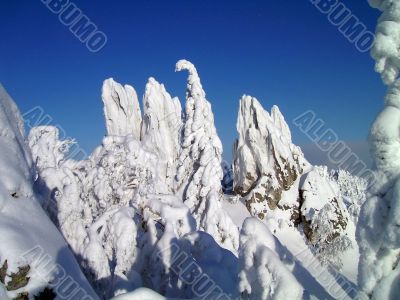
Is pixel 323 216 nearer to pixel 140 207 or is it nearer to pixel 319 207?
pixel 319 207

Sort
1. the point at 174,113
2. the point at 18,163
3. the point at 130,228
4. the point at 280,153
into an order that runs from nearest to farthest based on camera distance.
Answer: the point at 18,163
the point at 130,228
the point at 280,153
the point at 174,113

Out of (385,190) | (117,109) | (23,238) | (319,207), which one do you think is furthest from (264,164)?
(385,190)

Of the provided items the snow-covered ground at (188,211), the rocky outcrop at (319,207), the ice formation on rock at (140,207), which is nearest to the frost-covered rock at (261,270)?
the snow-covered ground at (188,211)

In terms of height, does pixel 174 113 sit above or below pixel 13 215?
above

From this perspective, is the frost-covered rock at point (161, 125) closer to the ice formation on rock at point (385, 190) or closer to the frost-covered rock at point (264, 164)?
the frost-covered rock at point (264, 164)

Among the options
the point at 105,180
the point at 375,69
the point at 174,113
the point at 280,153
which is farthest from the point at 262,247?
the point at 174,113

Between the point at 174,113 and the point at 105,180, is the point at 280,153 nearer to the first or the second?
the point at 174,113

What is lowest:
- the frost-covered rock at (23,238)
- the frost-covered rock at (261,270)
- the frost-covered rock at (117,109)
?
the frost-covered rock at (23,238)
